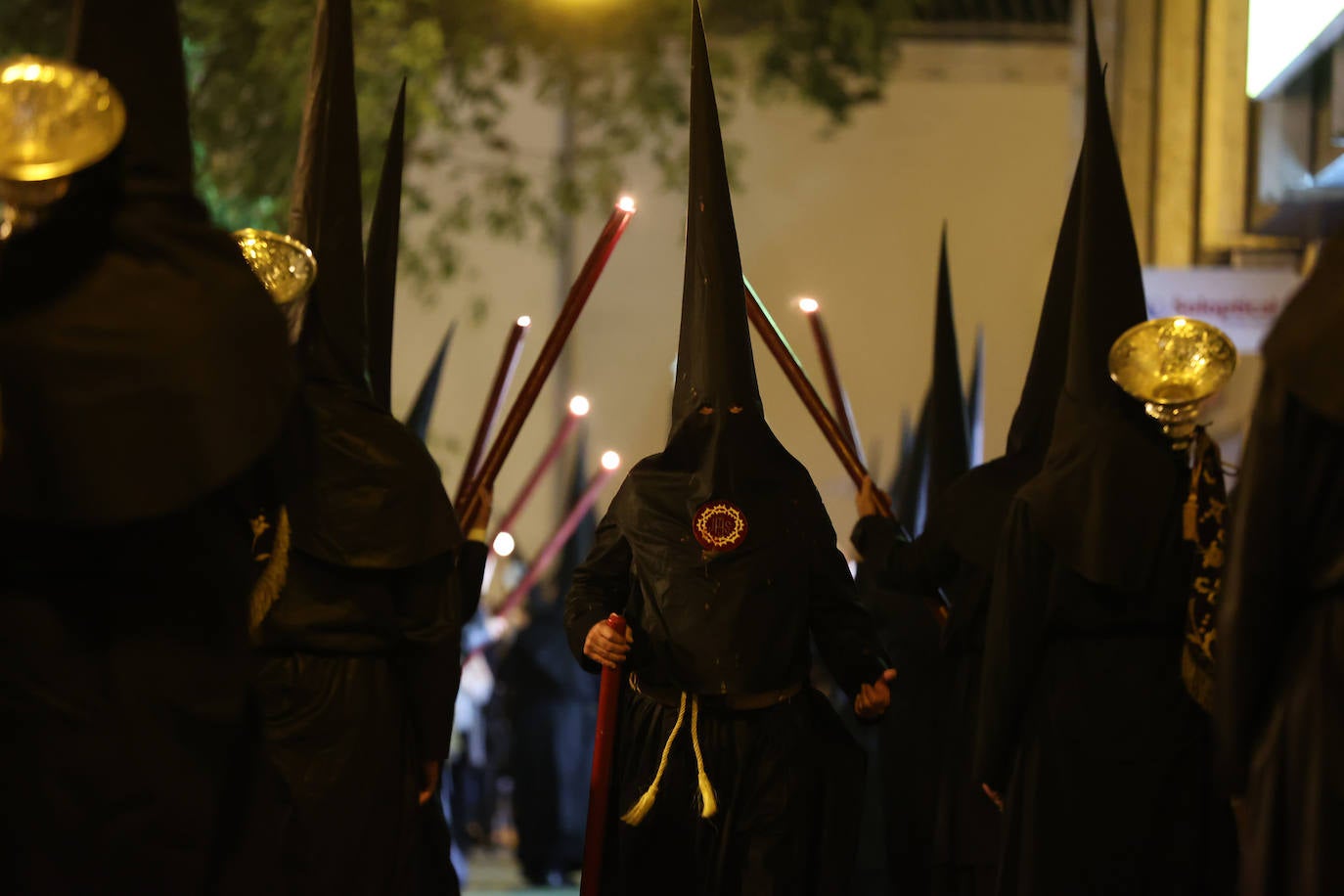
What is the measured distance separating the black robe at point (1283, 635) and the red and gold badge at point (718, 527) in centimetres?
166

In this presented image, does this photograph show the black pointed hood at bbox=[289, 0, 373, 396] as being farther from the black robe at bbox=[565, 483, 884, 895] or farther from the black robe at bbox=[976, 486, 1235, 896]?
the black robe at bbox=[976, 486, 1235, 896]

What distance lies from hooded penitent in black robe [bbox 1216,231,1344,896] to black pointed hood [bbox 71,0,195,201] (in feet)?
6.36

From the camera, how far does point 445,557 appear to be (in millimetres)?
4203

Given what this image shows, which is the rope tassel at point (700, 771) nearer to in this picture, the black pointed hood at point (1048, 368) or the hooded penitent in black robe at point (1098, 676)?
the hooded penitent in black robe at point (1098, 676)

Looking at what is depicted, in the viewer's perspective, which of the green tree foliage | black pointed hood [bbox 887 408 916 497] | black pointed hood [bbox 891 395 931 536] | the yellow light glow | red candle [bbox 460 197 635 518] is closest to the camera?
red candle [bbox 460 197 635 518]

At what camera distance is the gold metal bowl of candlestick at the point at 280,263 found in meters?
3.85

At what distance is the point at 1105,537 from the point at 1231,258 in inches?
301

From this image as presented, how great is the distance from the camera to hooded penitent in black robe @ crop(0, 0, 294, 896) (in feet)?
7.75

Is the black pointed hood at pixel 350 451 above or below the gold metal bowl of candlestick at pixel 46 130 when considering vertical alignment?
below

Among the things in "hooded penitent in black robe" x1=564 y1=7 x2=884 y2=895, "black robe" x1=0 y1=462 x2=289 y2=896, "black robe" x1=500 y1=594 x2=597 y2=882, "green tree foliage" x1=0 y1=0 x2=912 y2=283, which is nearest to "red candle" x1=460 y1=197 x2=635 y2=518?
"hooded penitent in black robe" x1=564 y1=7 x2=884 y2=895

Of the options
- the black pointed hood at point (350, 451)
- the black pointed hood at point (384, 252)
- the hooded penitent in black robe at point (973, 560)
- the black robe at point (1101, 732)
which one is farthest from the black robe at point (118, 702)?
the hooded penitent in black robe at point (973, 560)

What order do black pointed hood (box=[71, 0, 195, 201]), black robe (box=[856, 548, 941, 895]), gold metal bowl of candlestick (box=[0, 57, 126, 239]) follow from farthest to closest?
black robe (box=[856, 548, 941, 895]), black pointed hood (box=[71, 0, 195, 201]), gold metal bowl of candlestick (box=[0, 57, 126, 239])

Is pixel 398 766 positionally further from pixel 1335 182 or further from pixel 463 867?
pixel 1335 182

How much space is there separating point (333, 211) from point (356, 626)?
124 cm
